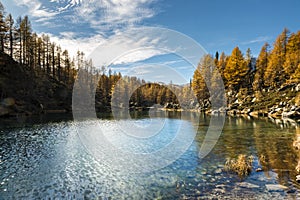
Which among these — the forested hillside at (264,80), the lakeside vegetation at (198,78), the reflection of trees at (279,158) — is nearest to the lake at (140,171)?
the reflection of trees at (279,158)

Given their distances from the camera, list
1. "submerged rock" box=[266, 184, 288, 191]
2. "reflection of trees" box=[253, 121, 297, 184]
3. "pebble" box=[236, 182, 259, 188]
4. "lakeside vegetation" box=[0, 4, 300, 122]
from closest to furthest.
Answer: "submerged rock" box=[266, 184, 288, 191] → "pebble" box=[236, 182, 259, 188] → "reflection of trees" box=[253, 121, 297, 184] → "lakeside vegetation" box=[0, 4, 300, 122]

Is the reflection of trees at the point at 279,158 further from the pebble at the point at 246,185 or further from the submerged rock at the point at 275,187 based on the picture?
the pebble at the point at 246,185

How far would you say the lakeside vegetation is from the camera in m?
51.7

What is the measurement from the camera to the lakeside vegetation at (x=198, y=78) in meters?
51.7

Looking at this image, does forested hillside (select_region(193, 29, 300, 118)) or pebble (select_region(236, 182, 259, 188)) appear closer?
pebble (select_region(236, 182, 259, 188))

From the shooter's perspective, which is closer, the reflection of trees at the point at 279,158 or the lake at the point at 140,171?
the lake at the point at 140,171

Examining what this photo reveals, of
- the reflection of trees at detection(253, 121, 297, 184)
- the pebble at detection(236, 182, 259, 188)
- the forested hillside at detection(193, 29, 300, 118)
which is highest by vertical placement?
the forested hillside at detection(193, 29, 300, 118)

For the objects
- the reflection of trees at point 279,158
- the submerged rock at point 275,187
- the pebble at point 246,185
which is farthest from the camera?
the reflection of trees at point 279,158

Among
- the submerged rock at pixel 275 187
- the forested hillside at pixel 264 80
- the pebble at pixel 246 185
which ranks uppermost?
the forested hillside at pixel 264 80

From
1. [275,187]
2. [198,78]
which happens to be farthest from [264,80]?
[275,187]

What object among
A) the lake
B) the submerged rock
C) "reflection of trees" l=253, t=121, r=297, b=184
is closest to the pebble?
the lake

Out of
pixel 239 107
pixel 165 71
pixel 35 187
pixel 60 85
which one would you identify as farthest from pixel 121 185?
pixel 60 85

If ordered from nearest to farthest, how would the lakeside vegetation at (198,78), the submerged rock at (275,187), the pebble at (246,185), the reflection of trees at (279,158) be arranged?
1. the submerged rock at (275,187)
2. the pebble at (246,185)
3. the reflection of trees at (279,158)
4. the lakeside vegetation at (198,78)

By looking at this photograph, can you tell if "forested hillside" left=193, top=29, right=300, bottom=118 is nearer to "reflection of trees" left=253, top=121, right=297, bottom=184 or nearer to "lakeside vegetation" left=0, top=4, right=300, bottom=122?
"lakeside vegetation" left=0, top=4, right=300, bottom=122
